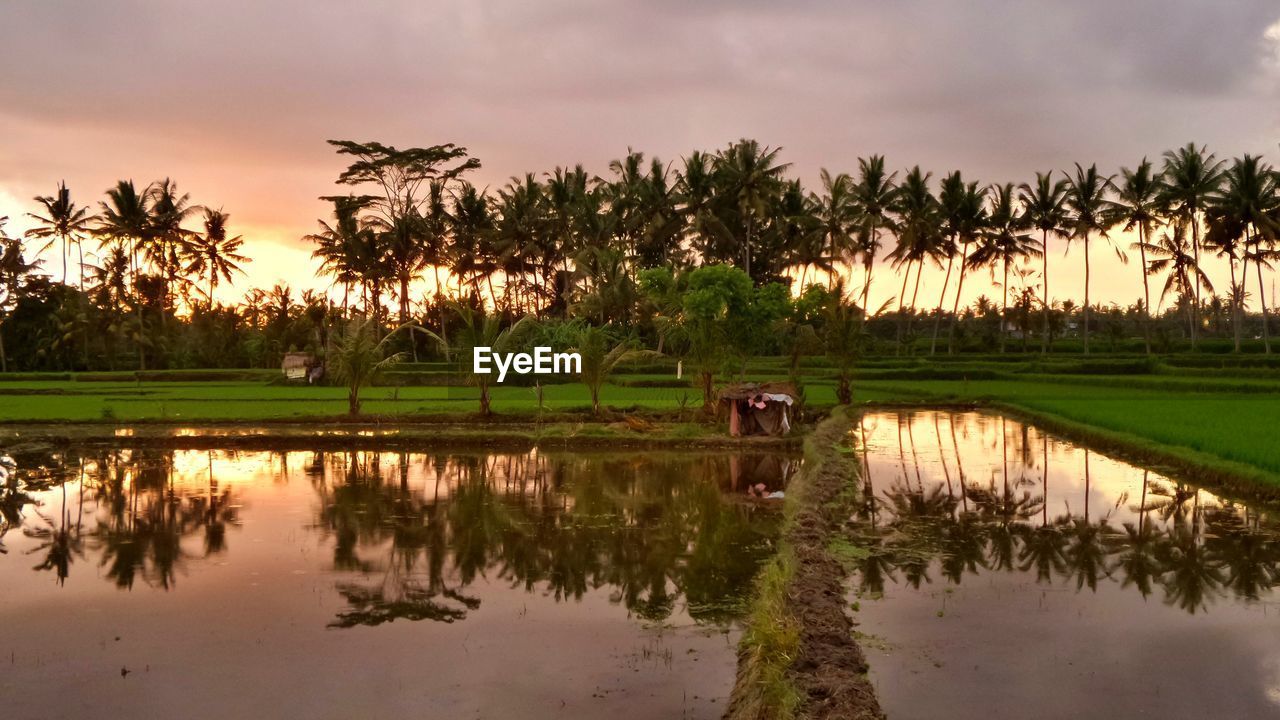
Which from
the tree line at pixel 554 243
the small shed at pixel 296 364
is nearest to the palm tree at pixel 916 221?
the tree line at pixel 554 243

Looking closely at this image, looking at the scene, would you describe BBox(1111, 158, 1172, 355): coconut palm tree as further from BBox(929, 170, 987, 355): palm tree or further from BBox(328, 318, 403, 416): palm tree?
BBox(328, 318, 403, 416): palm tree

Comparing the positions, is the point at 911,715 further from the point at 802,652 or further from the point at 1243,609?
the point at 1243,609

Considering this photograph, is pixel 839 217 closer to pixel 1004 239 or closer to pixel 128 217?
pixel 1004 239

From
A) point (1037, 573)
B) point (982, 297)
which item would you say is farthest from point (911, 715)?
point (982, 297)

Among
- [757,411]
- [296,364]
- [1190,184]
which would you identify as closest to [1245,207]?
[1190,184]

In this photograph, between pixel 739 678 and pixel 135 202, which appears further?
pixel 135 202

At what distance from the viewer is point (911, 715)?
513 cm

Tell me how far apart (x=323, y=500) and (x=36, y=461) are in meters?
7.55

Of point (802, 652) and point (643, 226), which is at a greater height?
point (643, 226)

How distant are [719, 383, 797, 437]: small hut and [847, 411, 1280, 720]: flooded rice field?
4.63 metres

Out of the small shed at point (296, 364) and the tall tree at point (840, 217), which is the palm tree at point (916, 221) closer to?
the tall tree at point (840, 217)

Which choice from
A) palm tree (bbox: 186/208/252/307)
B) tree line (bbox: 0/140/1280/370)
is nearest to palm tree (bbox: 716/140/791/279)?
tree line (bbox: 0/140/1280/370)

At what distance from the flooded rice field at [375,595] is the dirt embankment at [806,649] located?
1.07 feet

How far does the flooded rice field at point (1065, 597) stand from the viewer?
547 centimetres
